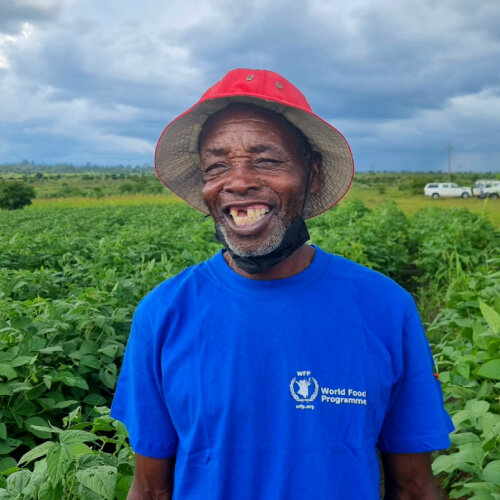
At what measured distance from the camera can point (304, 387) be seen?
1390 millimetres

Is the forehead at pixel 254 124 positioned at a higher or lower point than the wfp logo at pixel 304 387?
higher

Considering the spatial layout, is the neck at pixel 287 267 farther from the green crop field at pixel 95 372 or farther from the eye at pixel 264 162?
the green crop field at pixel 95 372

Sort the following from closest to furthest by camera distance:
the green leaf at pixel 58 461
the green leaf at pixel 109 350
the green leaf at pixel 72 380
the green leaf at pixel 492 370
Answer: the green leaf at pixel 58 461
the green leaf at pixel 492 370
the green leaf at pixel 72 380
the green leaf at pixel 109 350

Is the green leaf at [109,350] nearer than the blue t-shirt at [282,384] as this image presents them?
No

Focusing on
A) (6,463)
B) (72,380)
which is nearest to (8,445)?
(6,463)

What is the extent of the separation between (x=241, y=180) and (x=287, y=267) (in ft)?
0.91

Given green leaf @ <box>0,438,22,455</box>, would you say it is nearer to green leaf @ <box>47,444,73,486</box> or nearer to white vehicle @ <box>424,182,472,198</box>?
green leaf @ <box>47,444,73,486</box>

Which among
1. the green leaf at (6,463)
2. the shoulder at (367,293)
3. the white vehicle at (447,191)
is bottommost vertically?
the green leaf at (6,463)

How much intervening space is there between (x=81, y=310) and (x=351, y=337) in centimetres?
265

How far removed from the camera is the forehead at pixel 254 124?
152 centimetres

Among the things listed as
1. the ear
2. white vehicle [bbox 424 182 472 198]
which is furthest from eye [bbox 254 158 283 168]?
white vehicle [bbox 424 182 472 198]

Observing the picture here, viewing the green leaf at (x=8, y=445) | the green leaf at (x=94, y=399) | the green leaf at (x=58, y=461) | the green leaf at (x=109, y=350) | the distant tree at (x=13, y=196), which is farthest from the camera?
the distant tree at (x=13, y=196)

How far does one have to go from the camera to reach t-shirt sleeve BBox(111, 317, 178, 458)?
59.3 inches

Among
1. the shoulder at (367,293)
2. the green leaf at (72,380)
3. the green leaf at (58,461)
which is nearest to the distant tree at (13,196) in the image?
the green leaf at (72,380)
